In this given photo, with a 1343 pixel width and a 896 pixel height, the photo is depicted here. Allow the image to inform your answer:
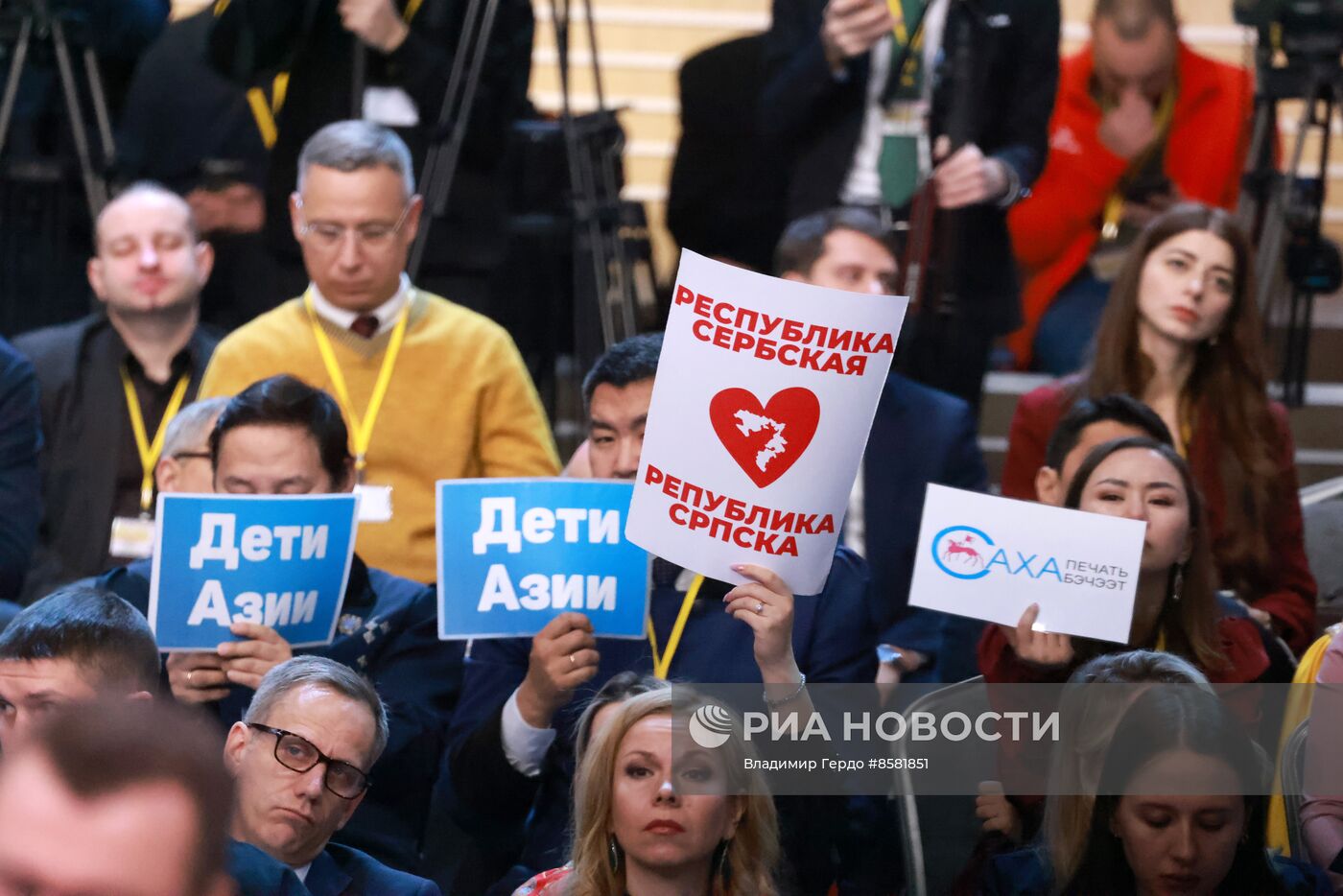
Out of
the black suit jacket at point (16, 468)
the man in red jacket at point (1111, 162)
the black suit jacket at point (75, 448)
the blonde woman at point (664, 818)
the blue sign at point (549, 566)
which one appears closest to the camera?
the blonde woman at point (664, 818)

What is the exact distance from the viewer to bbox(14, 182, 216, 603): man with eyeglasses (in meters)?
4.95

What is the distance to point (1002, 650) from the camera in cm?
378

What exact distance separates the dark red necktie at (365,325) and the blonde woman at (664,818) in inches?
76.8

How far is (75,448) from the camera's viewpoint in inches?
199

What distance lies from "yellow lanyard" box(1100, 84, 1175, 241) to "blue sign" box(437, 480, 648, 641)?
2779 millimetres

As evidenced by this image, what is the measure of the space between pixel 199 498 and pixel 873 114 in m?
2.57

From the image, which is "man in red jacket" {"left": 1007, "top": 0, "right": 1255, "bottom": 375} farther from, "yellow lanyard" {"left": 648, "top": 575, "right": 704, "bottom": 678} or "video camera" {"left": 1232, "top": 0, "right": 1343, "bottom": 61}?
"yellow lanyard" {"left": 648, "top": 575, "right": 704, "bottom": 678}

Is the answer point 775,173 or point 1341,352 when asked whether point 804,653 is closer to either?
point 775,173

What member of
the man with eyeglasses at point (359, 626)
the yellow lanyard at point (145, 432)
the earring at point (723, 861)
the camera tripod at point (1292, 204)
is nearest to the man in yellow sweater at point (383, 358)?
the yellow lanyard at point (145, 432)

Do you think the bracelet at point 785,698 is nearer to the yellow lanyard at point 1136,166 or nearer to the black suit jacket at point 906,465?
the black suit jacket at point 906,465

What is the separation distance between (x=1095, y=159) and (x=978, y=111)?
69 centimetres

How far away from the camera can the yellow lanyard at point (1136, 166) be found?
5.93 m

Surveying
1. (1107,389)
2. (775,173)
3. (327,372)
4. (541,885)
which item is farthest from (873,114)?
(541,885)

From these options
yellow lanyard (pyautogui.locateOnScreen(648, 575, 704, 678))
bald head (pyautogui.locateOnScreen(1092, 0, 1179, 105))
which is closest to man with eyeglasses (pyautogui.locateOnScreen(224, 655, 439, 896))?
yellow lanyard (pyautogui.locateOnScreen(648, 575, 704, 678))
